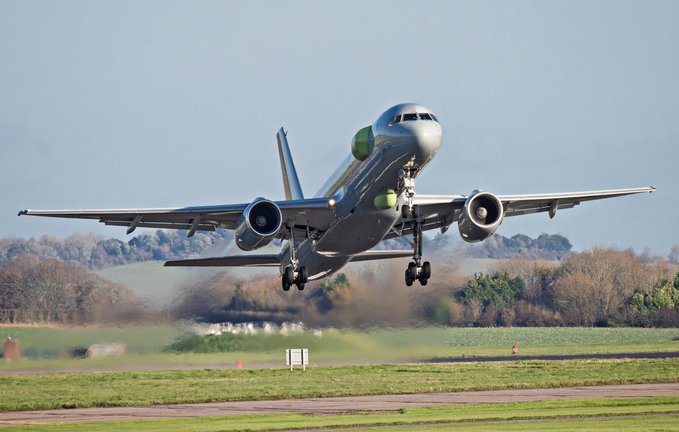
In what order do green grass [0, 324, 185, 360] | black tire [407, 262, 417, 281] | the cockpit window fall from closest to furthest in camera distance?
the cockpit window < black tire [407, 262, 417, 281] < green grass [0, 324, 185, 360]

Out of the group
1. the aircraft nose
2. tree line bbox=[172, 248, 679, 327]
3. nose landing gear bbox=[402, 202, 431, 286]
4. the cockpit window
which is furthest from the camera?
tree line bbox=[172, 248, 679, 327]

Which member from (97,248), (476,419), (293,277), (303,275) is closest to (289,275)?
(293,277)

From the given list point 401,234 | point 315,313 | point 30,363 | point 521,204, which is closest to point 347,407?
point 401,234

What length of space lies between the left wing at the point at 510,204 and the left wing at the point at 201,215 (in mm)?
3588

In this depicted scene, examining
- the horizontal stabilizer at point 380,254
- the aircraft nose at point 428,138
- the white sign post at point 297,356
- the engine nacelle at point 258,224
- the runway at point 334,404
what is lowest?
the runway at point 334,404

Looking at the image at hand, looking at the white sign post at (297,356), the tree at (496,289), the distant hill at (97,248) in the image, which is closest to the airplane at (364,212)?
the white sign post at (297,356)

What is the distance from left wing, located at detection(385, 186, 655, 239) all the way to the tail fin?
10108 millimetres

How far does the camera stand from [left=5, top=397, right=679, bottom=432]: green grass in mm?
37969

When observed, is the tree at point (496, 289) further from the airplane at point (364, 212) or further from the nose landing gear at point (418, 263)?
the nose landing gear at point (418, 263)

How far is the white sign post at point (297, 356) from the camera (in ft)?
207

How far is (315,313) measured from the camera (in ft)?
204

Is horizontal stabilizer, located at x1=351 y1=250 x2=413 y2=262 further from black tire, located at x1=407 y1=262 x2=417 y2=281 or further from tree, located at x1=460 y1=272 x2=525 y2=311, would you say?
tree, located at x1=460 y1=272 x2=525 y2=311

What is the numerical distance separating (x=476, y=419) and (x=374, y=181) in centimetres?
908

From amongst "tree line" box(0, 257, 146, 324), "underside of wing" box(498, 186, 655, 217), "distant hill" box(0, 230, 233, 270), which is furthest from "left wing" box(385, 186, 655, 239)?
"distant hill" box(0, 230, 233, 270)
